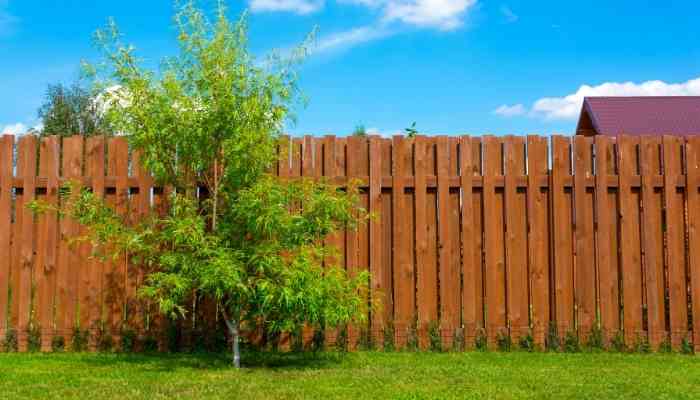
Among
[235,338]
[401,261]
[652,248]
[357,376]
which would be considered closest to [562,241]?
[652,248]

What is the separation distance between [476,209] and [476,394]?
93.0 inches

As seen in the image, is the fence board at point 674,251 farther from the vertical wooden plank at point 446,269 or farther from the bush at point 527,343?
the vertical wooden plank at point 446,269

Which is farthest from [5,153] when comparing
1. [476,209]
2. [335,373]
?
[476,209]

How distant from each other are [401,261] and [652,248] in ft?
8.27

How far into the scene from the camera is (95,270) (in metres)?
7.09

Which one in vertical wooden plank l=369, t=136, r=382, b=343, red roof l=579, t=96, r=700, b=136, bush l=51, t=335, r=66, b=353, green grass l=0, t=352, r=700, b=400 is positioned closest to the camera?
green grass l=0, t=352, r=700, b=400

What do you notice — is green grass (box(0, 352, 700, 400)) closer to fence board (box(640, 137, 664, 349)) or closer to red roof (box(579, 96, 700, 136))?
fence board (box(640, 137, 664, 349))

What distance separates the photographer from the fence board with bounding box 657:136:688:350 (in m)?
7.22

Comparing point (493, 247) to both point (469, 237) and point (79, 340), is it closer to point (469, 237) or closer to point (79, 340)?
point (469, 237)

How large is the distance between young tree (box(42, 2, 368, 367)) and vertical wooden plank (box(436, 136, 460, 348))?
3.47 feet

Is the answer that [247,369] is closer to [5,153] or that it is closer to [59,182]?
[59,182]

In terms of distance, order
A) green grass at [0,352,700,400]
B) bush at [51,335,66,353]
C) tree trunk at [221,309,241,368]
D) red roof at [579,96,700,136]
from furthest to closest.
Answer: red roof at [579,96,700,136] → bush at [51,335,66,353] → tree trunk at [221,309,241,368] → green grass at [0,352,700,400]

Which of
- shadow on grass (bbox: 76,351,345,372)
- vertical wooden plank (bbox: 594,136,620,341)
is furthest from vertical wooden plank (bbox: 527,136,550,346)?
shadow on grass (bbox: 76,351,345,372)

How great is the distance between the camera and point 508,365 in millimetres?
6297
